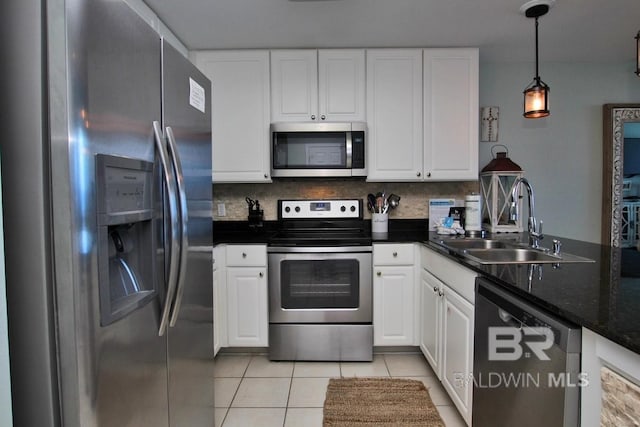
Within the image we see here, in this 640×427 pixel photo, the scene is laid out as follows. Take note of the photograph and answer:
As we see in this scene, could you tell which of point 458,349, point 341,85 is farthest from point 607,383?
point 341,85

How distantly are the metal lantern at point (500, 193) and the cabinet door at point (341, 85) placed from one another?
1.09 metres

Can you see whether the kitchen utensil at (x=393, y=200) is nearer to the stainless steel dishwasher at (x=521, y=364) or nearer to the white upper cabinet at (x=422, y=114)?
the white upper cabinet at (x=422, y=114)

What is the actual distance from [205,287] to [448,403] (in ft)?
4.97

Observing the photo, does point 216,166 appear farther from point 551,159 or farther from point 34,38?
point 551,159

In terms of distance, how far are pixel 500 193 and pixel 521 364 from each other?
183 cm

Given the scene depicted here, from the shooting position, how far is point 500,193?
268 cm

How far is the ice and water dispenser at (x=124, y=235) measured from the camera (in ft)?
2.67

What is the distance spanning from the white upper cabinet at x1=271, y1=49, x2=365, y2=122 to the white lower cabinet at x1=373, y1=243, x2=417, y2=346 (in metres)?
1.04

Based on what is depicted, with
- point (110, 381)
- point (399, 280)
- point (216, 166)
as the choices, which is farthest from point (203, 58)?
point (110, 381)

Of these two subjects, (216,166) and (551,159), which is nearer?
(216,166)

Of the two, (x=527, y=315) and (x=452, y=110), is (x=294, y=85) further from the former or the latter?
(x=527, y=315)

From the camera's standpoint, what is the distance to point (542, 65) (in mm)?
2902

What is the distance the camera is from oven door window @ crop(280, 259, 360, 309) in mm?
2371

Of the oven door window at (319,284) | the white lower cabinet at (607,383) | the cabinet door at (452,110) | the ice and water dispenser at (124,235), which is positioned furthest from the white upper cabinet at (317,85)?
the white lower cabinet at (607,383)
